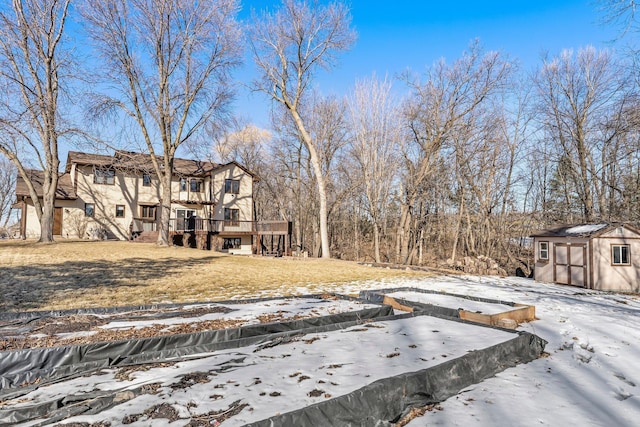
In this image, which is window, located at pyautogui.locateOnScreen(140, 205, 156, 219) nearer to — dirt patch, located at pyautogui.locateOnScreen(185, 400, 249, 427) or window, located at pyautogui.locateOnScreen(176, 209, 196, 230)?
window, located at pyautogui.locateOnScreen(176, 209, 196, 230)

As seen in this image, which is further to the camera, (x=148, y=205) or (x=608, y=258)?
(x=148, y=205)

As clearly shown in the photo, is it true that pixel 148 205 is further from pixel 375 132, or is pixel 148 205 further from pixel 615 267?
pixel 615 267

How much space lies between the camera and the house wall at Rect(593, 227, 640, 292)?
12.5 metres

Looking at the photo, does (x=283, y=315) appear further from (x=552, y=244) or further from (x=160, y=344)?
(x=552, y=244)

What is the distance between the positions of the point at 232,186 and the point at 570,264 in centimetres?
2158

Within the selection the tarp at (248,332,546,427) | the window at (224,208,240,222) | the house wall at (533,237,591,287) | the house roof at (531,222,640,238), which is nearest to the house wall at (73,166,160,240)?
the window at (224,208,240,222)

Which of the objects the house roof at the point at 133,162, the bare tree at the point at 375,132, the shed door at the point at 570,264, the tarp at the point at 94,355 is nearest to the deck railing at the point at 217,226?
the house roof at the point at 133,162

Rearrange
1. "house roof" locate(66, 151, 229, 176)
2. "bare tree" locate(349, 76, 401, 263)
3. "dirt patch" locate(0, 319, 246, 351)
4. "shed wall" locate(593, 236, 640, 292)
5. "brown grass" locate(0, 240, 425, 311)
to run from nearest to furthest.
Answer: "dirt patch" locate(0, 319, 246, 351), "brown grass" locate(0, 240, 425, 311), "shed wall" locate(593, 236, 640, 292), "house roof" locate(66, 151, 229, 176), "bare tree" locate(349, 76, 401, 263)

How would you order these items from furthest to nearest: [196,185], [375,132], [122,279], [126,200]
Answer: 1. [196,185]
2. [126,200]
3. [375,132]
4. [122,279]

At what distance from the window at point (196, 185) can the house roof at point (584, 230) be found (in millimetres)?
21888

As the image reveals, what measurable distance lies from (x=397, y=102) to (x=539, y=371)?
70.7 feet

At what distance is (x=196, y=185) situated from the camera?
2616cm

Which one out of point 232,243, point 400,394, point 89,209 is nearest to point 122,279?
point 400,394

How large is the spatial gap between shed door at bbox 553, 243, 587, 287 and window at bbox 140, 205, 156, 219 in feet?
79.1
